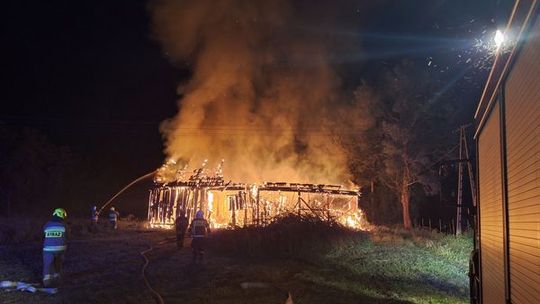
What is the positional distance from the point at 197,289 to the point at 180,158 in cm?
2092

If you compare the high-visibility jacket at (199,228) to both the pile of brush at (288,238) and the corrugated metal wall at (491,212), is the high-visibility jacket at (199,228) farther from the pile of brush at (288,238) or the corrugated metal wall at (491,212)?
the corrugated metal wall at (491,212)

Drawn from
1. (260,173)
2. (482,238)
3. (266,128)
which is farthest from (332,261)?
(266,128)

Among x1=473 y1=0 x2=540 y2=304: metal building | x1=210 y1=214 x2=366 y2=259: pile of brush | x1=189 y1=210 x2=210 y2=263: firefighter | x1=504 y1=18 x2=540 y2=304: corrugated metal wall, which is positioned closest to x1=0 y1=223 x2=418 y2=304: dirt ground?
x1=189 y1=210 x2=210 y2=263: firefighter

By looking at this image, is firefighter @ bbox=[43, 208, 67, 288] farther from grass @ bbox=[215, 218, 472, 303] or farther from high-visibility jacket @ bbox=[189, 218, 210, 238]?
grass @ bbox=[215, 218, 472, 303]

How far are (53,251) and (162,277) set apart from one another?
270 cm

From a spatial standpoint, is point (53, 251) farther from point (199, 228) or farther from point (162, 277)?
point (199, 228)

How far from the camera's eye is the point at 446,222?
3722 cm

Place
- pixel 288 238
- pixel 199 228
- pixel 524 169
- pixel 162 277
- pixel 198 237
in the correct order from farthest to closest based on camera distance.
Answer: pixel 288 238
pixel 199 228
pixel 198 237
pixel 162 277
pixel 524 169

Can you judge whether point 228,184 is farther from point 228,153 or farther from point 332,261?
point 332,261

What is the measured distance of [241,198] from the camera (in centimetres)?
2831

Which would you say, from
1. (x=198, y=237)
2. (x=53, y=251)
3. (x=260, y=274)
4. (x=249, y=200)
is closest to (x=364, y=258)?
(x=260, y=274)

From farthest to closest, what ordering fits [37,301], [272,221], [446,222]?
[446,222] < [272,221] < [37,301]

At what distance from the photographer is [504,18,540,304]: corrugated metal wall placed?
426 centimetres

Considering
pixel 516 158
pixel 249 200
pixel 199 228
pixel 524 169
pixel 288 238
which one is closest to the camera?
pixel 524 169
